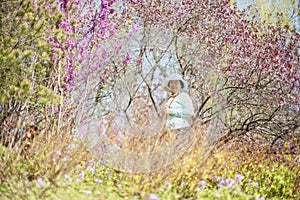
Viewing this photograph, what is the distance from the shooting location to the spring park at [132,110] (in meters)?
3.68

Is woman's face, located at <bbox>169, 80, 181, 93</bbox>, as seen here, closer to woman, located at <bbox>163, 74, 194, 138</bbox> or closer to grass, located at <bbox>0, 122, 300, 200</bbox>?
woman, located at <bbox>163, 74, 194, 138</bbox>

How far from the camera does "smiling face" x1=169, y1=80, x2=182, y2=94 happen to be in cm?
382

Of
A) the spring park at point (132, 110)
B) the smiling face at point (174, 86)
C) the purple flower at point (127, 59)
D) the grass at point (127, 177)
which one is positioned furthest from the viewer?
the purple flower at point (127, 59)

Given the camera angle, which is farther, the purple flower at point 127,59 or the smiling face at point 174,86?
the purple flower at point 127,59

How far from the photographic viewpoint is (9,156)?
12.6 ft

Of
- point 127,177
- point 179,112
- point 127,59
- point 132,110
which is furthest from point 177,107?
point 127,59

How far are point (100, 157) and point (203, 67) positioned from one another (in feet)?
5.34

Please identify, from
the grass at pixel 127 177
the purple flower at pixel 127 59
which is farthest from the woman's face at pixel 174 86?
the purple flower at pixel 127 59

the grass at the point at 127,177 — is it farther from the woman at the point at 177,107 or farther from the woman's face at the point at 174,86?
the woman's face at the point at 174,86

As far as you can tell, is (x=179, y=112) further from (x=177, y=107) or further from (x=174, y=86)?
(x=174, y=86)

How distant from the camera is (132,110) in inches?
149

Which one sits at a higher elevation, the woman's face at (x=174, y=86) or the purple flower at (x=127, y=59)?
the purple flower at (x=127, y=59)

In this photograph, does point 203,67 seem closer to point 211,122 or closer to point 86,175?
point 211,122

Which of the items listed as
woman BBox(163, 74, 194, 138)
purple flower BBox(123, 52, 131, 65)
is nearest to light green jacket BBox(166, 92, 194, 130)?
woman BBox(163, 74, 194, 138)
